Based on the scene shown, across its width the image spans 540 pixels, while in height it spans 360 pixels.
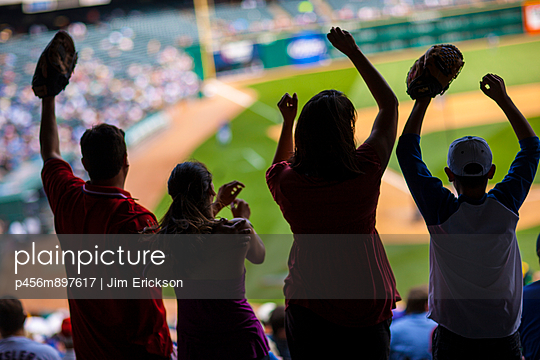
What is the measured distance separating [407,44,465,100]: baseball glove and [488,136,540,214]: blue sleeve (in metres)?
0.36

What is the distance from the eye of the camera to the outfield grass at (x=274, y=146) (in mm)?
7656

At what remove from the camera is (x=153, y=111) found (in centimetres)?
1764

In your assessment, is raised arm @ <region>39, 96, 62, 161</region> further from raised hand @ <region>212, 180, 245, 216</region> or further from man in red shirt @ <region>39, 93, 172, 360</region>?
raised hand @ <region>212, 180, 245, 216</region>

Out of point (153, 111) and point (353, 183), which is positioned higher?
point (153, 111)

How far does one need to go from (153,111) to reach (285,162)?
16739mm

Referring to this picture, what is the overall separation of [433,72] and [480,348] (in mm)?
972

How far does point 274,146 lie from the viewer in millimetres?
14180

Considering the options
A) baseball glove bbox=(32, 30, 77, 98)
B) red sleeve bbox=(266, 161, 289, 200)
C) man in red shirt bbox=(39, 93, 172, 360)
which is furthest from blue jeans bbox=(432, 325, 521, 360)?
baseball glove bbox=(32, 30, 77, 98)

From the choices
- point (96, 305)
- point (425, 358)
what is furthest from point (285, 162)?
point (425, 358)

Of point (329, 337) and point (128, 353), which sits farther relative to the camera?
point (128, 353)

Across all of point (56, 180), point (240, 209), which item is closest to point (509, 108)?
point (240, 209)

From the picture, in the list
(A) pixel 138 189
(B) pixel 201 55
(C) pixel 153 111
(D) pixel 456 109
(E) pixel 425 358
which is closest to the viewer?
(E) pixel 425 358

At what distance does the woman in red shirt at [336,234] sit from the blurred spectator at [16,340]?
4.06ft

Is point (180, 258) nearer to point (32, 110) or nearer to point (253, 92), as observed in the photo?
point (32, 110)
